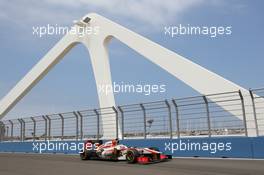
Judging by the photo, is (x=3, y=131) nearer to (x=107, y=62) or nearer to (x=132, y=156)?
(x=107, y=62)

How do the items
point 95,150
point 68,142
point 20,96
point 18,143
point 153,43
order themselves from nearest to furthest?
point 95,150 → point 68,142 → point 18,143 → point 153,43 → point 20,96

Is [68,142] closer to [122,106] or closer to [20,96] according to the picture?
[122,106]

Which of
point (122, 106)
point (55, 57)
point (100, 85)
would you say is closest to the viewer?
point (122, 106)

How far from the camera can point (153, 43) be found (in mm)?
22406

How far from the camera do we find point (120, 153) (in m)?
10.5

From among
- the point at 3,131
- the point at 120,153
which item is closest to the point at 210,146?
the point at 120,153

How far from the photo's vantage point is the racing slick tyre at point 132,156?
31.2ft

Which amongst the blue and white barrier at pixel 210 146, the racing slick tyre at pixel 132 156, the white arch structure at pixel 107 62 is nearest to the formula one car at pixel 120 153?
the racing slick tyre at pixel 132 156

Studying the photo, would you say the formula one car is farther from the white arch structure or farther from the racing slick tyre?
the white arch structure

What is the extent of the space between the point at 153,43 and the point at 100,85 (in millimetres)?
5530

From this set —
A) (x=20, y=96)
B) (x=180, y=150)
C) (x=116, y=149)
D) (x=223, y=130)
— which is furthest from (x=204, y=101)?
(x=20, y=96)

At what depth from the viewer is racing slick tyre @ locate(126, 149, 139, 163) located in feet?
31.2

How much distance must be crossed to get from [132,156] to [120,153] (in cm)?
95

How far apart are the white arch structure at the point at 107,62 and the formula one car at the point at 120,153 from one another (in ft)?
10.7
